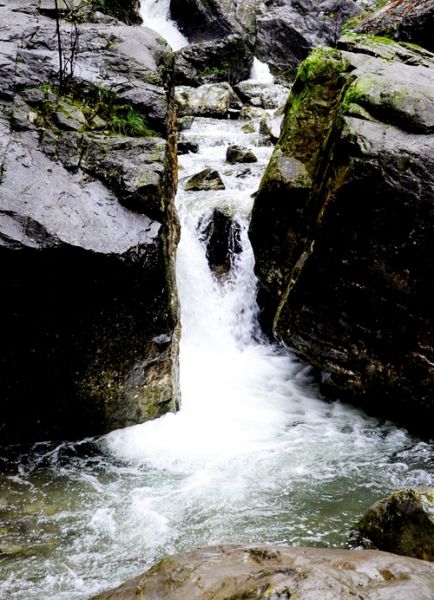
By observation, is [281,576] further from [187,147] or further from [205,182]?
[187,147]

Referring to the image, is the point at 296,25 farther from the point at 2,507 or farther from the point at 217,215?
the point at 2,507

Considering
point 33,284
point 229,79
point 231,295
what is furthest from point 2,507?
point 229,79

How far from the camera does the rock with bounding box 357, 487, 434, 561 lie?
2.94 m

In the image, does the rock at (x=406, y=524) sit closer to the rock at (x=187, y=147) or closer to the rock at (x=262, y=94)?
the rock at (x=187, y=147)

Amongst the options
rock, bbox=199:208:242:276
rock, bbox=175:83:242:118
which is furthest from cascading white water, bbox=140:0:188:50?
rock, bbox=199:208:242:276

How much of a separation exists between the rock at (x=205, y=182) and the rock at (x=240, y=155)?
5.94 ft

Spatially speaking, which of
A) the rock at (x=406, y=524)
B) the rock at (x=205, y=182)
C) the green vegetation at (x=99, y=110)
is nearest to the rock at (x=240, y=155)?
the rock at (x=205, y=182)

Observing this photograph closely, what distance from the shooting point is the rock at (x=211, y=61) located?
1950cm

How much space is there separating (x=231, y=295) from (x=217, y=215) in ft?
4.80

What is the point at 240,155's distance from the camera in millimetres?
11570

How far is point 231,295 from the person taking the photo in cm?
813

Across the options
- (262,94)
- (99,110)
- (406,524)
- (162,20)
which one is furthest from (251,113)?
(406,524)

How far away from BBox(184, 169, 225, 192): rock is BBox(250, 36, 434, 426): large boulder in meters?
3.29

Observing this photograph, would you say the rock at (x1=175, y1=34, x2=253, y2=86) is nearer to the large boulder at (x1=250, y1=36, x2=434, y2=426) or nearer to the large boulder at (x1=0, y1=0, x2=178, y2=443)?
the large boulder at (x1=250, y1=36, x2=434, y2=426)
